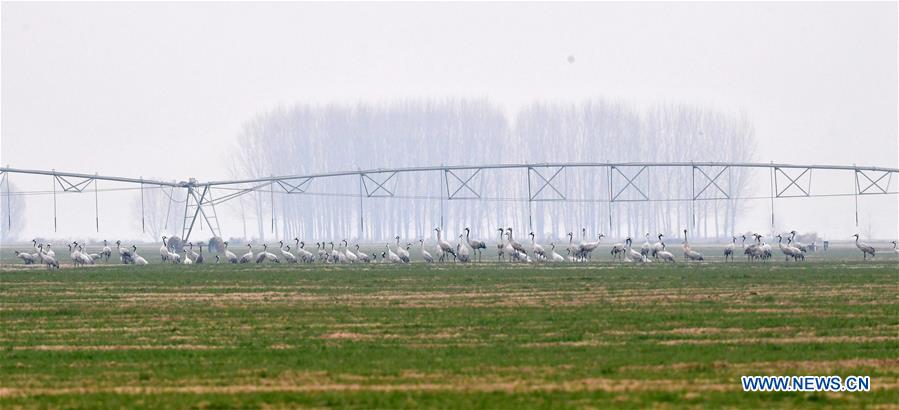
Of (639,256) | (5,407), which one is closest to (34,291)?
(5,407)

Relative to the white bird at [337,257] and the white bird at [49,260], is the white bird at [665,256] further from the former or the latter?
the white bird at [49,260]

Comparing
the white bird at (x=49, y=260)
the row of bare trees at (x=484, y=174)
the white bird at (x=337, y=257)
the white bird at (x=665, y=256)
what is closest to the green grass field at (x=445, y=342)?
the white bird at (x=49, y=260)

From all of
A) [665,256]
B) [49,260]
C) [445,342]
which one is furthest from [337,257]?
[445,342]

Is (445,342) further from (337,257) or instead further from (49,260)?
(337,257)

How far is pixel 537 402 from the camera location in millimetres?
18547

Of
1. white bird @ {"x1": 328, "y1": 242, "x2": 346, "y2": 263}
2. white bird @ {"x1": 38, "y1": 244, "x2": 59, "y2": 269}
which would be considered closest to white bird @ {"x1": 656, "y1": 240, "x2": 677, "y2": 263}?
white bird @ {"x1": 328, "y1": 242, "x2": 346, "y2": 263}

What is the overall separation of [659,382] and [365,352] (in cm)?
546

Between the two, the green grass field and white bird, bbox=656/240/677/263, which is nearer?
the green grass field

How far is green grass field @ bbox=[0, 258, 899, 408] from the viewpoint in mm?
19406

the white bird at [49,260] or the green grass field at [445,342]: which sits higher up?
the white bird at [49,260]

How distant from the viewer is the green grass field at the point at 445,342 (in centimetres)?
1941

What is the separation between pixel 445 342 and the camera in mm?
25719

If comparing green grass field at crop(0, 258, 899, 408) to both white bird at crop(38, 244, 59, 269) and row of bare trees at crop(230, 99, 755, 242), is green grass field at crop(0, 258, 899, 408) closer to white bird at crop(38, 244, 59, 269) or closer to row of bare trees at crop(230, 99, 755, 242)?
white bird at crop(38, 244, 59, 269)

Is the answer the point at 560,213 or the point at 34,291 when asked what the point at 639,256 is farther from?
the point at 560,213
